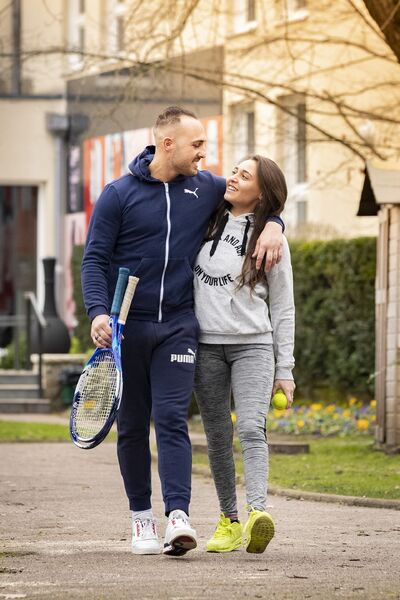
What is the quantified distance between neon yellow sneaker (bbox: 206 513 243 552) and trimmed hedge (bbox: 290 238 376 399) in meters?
10.9

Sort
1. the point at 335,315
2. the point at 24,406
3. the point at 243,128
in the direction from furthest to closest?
the point at 243,128
the point at 24,406
the point at 335,315

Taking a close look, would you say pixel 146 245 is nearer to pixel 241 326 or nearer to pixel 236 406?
pixel 241 326

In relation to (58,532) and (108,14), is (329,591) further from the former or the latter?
(108,14)

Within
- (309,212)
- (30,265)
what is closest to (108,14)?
(30,265)

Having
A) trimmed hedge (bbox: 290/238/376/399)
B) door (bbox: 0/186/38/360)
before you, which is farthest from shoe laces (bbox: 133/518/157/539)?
door (bbox: 0/186/38/360)

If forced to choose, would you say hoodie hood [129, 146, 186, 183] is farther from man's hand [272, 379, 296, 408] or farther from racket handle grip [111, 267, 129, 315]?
man's hand [272, 379, 296, 408]

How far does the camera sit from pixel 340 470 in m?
12.1

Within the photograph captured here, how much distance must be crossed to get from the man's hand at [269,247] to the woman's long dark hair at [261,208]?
53 mm

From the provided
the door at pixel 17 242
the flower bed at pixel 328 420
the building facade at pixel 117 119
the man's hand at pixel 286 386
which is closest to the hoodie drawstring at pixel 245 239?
the man's hand at pixel 286 386

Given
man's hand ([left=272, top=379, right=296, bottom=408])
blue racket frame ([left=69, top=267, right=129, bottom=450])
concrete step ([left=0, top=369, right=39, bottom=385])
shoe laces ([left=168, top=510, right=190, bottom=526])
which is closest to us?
blue racket frame ([left=69, top=267, right=129, bottom=450])

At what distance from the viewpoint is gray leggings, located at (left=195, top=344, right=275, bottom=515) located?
7277 mm

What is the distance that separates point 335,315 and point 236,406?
12179mm

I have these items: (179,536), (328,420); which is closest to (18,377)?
(328,420)

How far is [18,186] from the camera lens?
31.5m
